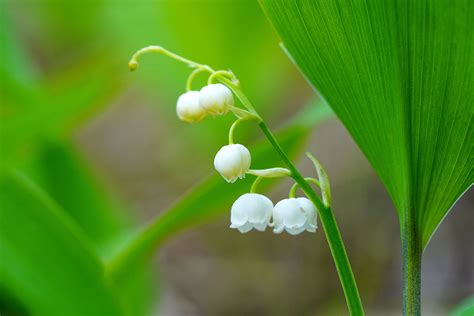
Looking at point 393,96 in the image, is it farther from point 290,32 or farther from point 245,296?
point 245,296

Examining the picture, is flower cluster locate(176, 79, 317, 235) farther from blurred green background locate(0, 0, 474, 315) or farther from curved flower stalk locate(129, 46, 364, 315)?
blurred green background locate(0, 0, 474, 315)

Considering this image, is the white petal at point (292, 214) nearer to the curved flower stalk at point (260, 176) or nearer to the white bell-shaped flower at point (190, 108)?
the curved flower stalk at point (260, 176)

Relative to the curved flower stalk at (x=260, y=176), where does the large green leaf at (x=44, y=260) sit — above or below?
below

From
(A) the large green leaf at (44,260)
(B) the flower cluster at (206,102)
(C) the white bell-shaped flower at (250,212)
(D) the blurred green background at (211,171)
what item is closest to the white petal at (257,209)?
(C) the white bell-shaped flower at (250,212)

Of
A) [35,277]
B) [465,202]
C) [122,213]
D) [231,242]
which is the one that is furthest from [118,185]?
[35,277]

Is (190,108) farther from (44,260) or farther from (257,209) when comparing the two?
(44,260)

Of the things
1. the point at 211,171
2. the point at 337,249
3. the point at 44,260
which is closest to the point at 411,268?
the point at 337,249

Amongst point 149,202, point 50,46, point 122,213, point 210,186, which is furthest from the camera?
point 50,46
